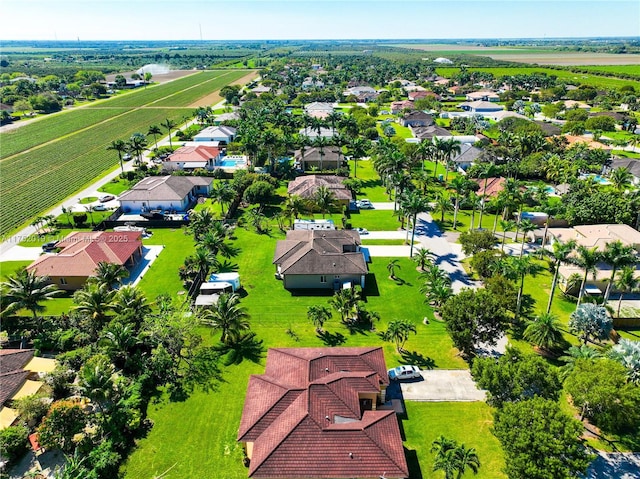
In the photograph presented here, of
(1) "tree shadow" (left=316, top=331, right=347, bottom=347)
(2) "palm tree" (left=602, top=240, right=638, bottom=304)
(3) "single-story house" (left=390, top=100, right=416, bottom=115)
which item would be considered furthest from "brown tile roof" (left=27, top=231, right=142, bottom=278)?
(3) "single-story house" (left=390, top=100, right=416, bottom=115)

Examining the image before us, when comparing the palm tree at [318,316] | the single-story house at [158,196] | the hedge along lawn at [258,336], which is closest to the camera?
the hedge along lawn at [258,336]

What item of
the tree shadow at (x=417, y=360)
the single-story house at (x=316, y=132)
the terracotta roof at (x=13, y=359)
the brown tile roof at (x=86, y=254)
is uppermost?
the single-story house at (x=316, y=132)

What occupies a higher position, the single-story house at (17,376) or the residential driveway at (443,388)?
the single-story house at (17,376)

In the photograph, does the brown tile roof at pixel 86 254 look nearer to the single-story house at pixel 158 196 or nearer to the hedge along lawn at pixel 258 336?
the hedge along lawn at pixel 258 336

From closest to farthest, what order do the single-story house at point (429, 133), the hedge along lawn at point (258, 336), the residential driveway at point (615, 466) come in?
1. the residential driveway at point (615, 466)
2. the hedge along lawn at point (258, 336)
3. the single-story house at point (429, 133)

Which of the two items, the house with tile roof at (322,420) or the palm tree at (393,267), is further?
the palm tree at (393,267)

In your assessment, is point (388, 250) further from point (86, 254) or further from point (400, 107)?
point (400, 107)

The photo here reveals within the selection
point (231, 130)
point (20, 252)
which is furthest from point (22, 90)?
point (20, 252)

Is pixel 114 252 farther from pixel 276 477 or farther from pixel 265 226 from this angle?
pixel 276 477

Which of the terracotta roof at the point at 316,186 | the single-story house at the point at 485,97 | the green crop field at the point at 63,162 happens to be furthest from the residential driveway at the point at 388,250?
the single-story house at the point at 485,97
